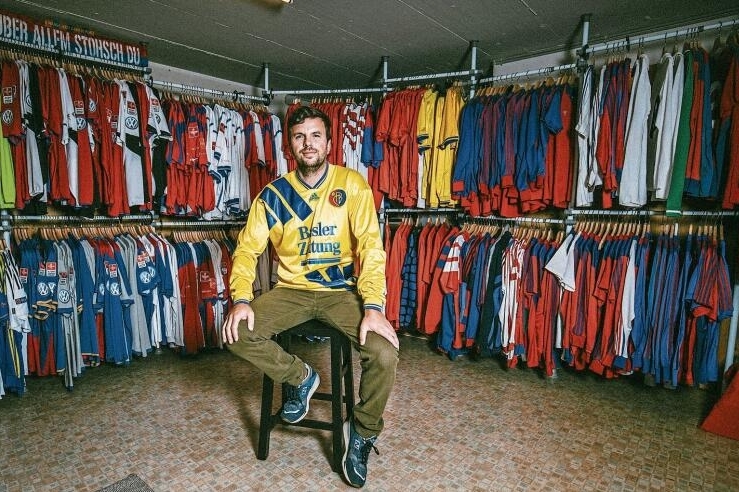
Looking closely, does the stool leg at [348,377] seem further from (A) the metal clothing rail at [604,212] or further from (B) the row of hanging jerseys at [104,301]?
(A) the metal clothing rail at [604,212]

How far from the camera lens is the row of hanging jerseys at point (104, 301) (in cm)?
253

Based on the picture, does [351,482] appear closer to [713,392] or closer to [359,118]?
[713,392]

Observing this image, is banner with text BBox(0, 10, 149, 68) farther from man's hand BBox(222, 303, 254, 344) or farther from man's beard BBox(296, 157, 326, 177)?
man's hand BBox(222, 303, 254, 344)

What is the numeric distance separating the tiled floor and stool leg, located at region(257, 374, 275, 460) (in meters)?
0.05

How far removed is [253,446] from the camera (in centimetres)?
205

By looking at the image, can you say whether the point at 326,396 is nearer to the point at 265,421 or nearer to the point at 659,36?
the point at 265,421

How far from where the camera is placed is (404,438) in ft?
7.02

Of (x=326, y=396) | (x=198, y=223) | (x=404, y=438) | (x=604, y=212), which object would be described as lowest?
(x=404, y=438)

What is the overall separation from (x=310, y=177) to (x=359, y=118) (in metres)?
1.61

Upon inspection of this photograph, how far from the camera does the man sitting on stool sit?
180 centimetres

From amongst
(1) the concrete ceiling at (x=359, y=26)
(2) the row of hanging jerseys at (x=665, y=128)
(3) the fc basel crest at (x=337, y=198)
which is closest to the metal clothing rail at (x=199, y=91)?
(1) the concrete ceiling at (x=359, y=26)

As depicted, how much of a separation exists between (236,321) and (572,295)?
2.05m

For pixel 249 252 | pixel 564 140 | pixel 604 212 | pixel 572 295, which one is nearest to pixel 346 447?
pixel 249 252

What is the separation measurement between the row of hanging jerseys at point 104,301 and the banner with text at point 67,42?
4.18 feet
